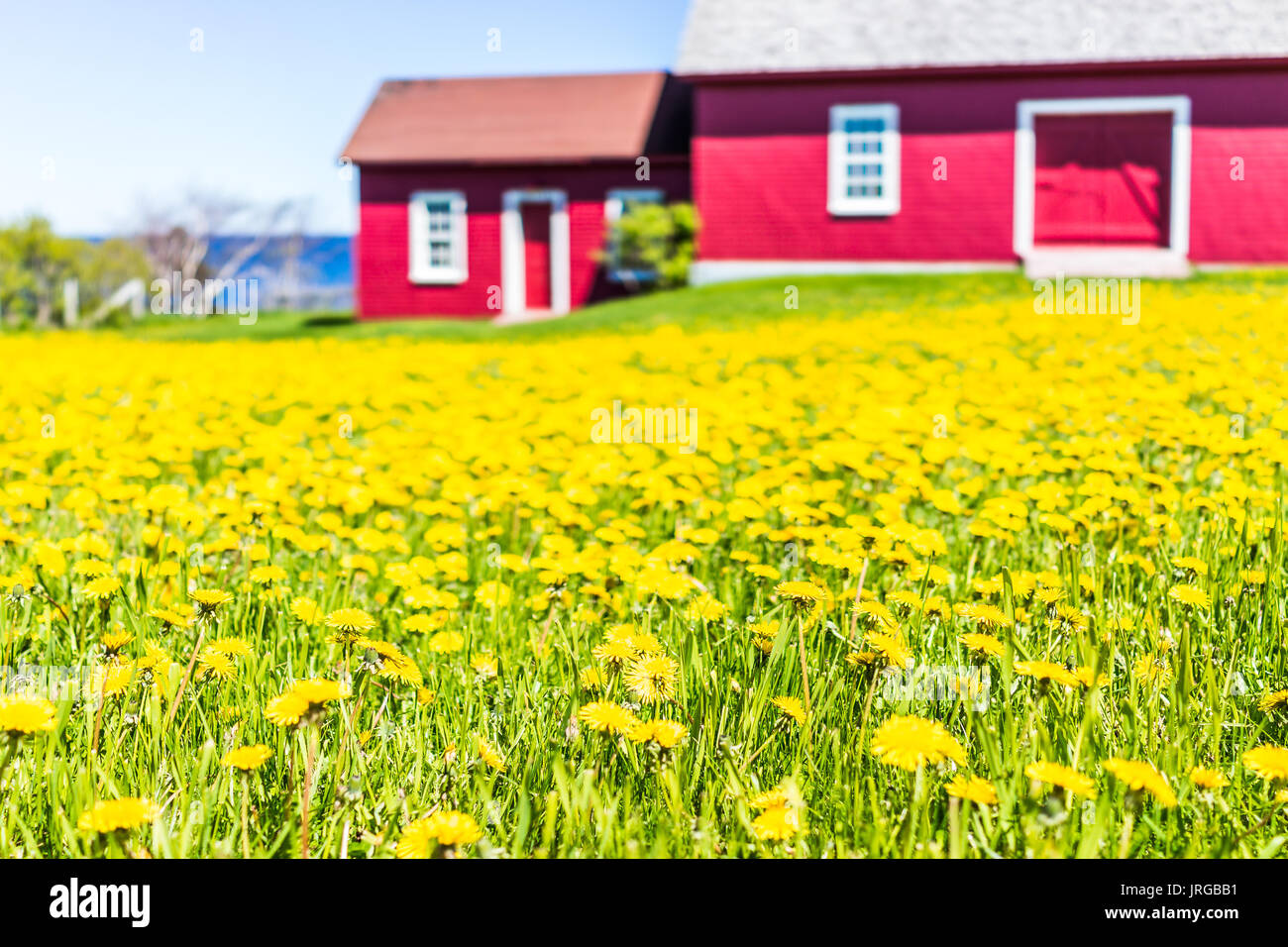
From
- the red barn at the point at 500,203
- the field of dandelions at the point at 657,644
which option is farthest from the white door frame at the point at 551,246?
the field of dandelions at the point at 657,644

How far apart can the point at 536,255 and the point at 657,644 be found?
67.6 feet

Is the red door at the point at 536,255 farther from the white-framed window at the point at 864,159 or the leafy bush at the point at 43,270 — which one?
the leafy bush at the point at 43,270

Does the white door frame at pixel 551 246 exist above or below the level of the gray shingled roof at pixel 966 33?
below

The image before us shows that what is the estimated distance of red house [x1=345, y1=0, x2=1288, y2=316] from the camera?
1833 cm

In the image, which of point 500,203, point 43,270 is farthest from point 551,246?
point 43,270

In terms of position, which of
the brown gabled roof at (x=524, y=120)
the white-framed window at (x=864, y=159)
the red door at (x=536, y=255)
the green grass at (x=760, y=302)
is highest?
the brown gabled roof at (x=524, y=120)

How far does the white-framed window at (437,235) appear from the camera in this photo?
21969 millimetres

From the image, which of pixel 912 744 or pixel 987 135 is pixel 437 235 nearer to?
pixel 987 135

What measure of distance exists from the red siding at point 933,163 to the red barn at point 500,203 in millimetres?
1893

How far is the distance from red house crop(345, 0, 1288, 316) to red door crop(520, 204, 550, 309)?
4.21ft

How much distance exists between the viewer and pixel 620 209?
21469mm

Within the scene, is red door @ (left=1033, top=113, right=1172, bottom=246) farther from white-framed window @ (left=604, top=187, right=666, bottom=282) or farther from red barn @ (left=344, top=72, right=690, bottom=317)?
white-framed window @ (left=604, top=187, right=666, bottom=282)
